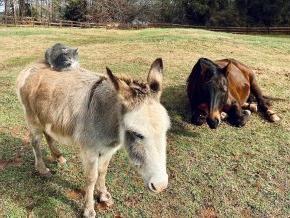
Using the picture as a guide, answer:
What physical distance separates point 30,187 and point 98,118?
1.70 meters

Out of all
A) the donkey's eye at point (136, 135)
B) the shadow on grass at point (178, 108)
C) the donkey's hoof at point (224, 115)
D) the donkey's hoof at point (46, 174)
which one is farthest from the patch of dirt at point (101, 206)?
the donkey's hoof at point (224, 115)

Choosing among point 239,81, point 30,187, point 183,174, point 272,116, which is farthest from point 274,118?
point 30,187

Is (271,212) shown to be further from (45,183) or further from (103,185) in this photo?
(45,183)

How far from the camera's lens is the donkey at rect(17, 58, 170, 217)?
13.1 feet

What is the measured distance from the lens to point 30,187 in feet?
18.9

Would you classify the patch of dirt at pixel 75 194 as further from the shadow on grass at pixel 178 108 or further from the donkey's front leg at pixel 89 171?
the shadow on grass at pixel 178 108

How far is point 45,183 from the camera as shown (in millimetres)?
5832

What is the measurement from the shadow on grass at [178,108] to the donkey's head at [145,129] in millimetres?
3293

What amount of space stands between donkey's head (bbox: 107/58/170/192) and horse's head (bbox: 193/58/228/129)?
108 inches

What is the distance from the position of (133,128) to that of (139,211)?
189 centimetres

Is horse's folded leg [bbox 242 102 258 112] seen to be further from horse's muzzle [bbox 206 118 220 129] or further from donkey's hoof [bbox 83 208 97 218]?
donkey's hoof [bbox 83 208 97 218]

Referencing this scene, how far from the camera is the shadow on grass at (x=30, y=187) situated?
5.39m

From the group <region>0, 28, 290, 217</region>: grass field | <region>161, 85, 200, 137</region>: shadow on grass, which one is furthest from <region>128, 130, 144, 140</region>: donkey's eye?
<region>161, 85, 200, 137</region>: shadow on grass

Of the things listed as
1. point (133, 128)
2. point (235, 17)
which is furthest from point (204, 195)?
point (235, 17)
